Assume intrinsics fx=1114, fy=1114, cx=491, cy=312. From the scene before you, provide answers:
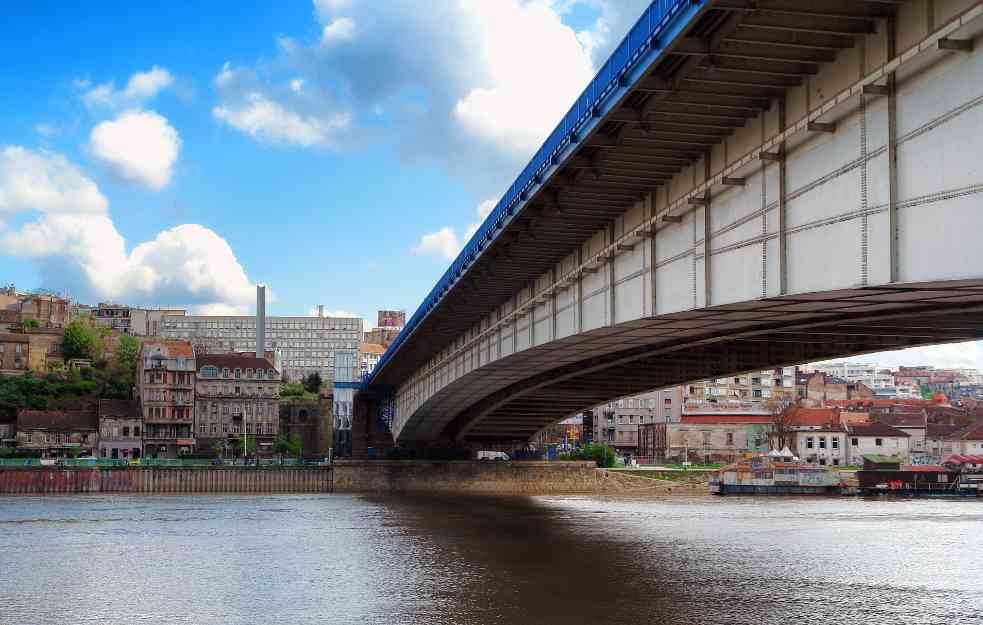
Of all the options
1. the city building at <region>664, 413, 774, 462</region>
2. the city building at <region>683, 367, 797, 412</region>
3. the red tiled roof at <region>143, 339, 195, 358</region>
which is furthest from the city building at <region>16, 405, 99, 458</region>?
the city building at <region>683, 367, 797, 412</region>

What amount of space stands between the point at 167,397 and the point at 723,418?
61.9 meters

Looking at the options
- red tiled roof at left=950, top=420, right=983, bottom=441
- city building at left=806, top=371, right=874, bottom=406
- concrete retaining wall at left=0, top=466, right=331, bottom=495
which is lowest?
concrete retaining wall at left=0, top=466, right=331, bottom=495

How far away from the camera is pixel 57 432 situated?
354 ft

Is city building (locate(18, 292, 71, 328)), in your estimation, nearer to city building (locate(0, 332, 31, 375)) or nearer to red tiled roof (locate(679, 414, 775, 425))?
city building (locate(0, 332, 31, 375))

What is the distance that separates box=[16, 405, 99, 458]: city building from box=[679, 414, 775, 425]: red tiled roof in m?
64.3

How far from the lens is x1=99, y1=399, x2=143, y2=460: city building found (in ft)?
360

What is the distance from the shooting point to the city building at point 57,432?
10644cm

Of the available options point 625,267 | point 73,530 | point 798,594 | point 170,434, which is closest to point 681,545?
point 798,594

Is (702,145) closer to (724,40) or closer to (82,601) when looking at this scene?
(724,40)

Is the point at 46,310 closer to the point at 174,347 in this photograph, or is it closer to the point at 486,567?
the point at 174,347

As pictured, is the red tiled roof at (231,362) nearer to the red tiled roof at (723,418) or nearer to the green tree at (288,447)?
the green tree at (288,447)

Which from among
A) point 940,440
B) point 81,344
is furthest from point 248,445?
point 940,440

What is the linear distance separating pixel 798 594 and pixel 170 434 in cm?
9565

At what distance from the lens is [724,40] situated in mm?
18109
